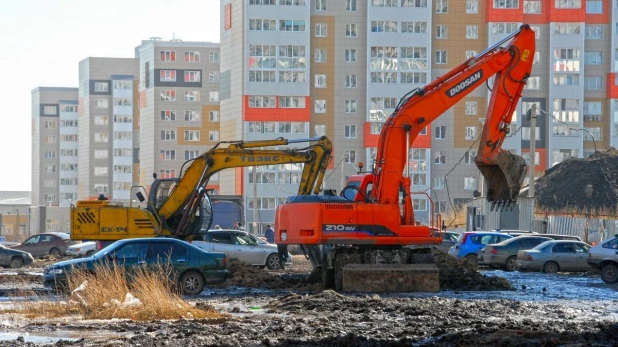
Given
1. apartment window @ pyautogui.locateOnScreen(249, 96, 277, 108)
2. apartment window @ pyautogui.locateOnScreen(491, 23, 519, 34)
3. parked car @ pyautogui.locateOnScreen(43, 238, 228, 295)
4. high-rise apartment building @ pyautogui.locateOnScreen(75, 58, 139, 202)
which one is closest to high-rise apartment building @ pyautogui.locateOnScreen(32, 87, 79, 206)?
high-rise apartment building @ pyautogui.locateOnScreen(75, 58, 139, 202)

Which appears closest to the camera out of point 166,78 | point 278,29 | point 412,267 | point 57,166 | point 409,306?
point 409,306

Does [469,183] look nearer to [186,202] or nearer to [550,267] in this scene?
[550,267]

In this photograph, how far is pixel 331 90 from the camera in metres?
96.8

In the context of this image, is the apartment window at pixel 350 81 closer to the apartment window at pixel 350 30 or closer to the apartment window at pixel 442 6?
the apartment window at pixel 350 30

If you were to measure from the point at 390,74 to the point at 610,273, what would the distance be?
207 ft

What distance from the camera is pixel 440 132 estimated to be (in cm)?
9825

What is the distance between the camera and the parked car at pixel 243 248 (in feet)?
123

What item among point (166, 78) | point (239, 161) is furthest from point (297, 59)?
point (239, 161)

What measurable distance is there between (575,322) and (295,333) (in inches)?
207

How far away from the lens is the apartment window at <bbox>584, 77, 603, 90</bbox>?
327 ft

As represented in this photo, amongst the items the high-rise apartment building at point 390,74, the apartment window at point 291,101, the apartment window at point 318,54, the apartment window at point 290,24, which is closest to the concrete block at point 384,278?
the high-rise apartment building at point 390,74

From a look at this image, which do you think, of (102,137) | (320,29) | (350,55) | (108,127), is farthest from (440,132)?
(102,137)

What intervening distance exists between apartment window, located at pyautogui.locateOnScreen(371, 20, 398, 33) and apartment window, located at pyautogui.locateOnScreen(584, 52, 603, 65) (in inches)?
686

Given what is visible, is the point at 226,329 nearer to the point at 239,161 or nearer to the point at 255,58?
the point at 239,161
